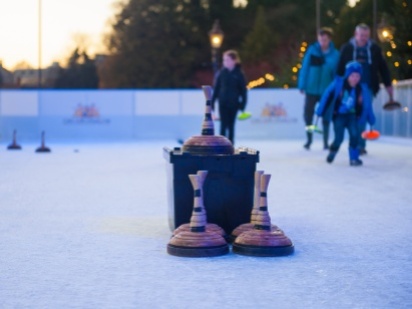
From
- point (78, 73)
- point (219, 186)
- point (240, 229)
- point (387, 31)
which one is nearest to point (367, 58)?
point (219, 186)

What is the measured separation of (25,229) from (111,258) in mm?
1408

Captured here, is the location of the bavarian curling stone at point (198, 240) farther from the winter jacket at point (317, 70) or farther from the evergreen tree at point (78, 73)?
the evergreen tree at point (78, 73)

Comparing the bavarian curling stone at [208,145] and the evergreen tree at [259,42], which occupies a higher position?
the evergreen tree at [259,42]

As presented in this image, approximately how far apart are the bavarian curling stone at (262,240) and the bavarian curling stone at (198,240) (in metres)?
0.11

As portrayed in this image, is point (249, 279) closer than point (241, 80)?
Yes

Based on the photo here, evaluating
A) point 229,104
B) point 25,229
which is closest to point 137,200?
point 25,229

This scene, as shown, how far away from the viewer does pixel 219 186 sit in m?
5.61

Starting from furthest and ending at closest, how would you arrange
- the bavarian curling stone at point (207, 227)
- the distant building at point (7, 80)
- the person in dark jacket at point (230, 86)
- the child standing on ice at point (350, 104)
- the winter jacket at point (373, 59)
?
the distant building at point (7, 80), the person in dark jacket at point (230, 86), the winter jacket at point (373, 59), the child standing on ice at point (350, 104), the bavarian curling stone at point (207, 227)

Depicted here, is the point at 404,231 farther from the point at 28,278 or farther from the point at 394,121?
the point at 394,121

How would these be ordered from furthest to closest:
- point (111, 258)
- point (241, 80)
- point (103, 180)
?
point (241, 80)
point (103, 180)
point (111, 258)

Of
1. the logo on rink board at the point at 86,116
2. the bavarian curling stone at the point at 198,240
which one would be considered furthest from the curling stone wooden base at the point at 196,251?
the logo on rink board at the point at 86,116

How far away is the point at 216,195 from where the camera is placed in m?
5.63

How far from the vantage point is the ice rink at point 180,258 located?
155 inches

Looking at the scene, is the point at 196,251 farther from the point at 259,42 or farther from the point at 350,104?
the point at 259,42
